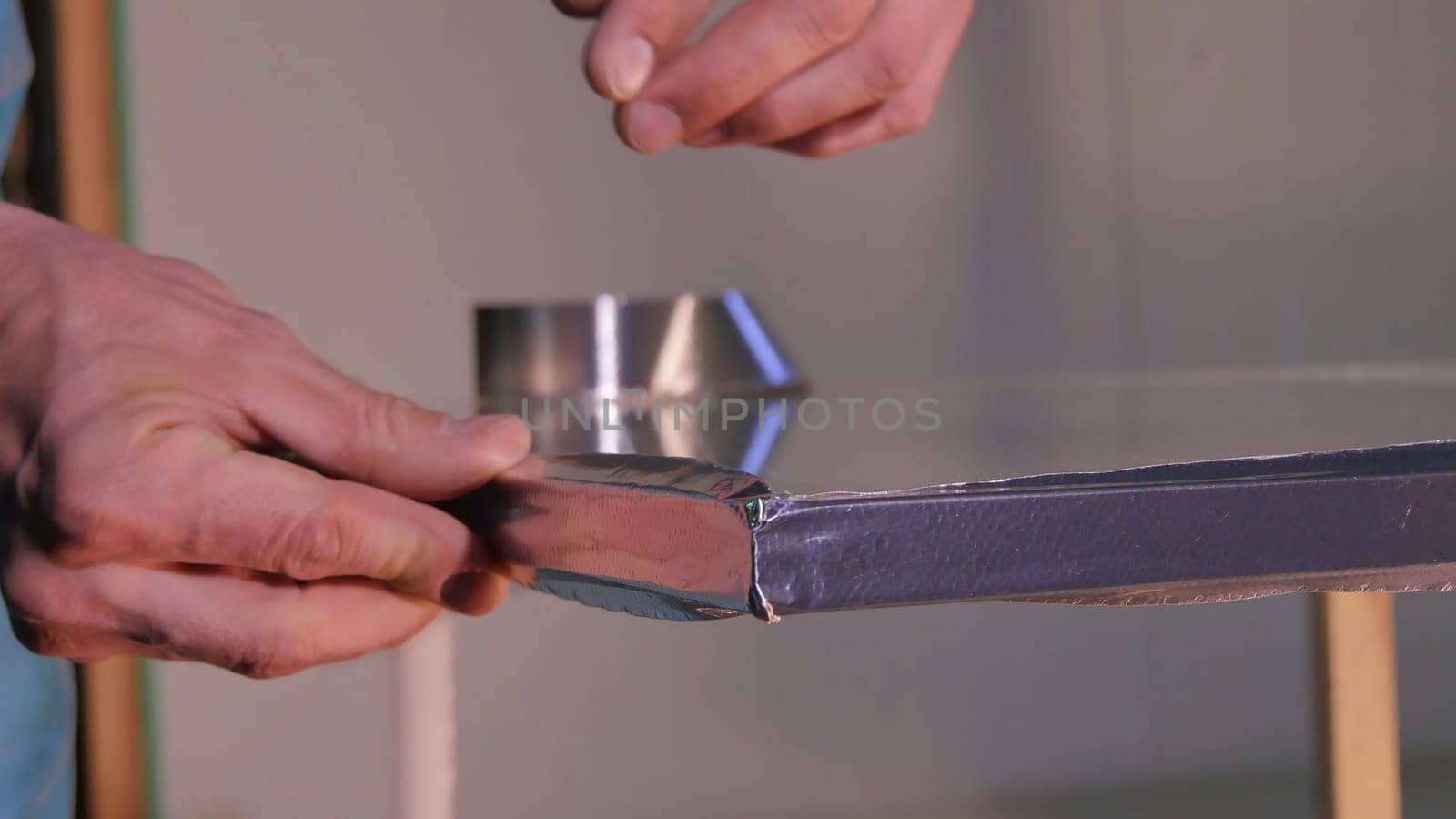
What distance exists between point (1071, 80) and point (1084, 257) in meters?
0.19

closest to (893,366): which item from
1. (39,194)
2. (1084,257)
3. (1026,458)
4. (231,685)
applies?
(1084,257)

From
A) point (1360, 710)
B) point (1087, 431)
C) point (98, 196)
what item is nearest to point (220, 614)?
point (1087, 431)

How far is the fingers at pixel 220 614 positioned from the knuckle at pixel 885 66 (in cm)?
36

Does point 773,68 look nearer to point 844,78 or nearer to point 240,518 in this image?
point 844,78

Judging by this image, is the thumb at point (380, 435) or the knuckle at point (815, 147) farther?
the knuckle at point (815, 147)

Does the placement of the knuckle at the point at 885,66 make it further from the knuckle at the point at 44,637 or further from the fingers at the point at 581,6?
the knuckle at the point at 44,637

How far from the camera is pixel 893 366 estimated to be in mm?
1225

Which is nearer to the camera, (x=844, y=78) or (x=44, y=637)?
(x=44, y=637)

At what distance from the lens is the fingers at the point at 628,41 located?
1.41 ft

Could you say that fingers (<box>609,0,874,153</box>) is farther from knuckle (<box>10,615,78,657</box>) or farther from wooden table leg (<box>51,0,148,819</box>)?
wooden table leg (<box>51,0,148,819</box>)

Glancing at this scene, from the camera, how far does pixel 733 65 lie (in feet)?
1.57

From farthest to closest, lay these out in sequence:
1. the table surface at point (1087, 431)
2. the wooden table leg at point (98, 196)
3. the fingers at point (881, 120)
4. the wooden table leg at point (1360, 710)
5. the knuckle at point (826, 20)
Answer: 1. the wooden table leg at point (98, 196)
2. the fingers at point (881, 120)
3. the knuckle at point (826, 20)
4. the wooden table leg at point (1360, 710)
5. the table surface at point (1087, 431)

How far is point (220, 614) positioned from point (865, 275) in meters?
0.98

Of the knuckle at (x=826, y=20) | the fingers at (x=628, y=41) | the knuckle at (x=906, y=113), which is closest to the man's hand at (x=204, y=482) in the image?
the fingers at (x=628, y=41)
